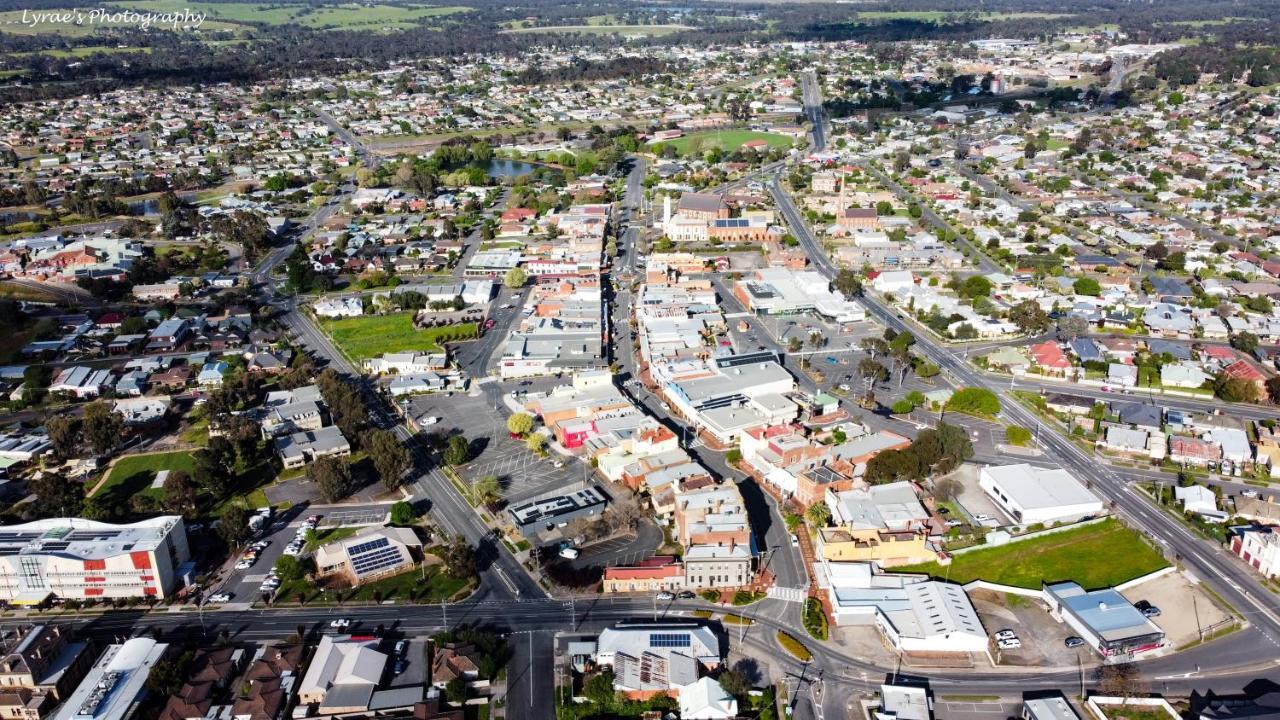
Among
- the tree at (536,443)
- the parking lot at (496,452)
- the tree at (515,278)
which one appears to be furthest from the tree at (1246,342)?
the tree at (515,278)

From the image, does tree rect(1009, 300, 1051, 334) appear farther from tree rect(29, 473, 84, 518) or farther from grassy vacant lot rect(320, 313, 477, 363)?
tree rect(29, 473, 84, 518)

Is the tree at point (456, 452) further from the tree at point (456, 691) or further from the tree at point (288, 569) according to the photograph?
the tree at point (456, 691)

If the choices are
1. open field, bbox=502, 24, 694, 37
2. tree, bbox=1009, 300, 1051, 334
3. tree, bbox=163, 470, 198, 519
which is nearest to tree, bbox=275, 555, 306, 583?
tree, bbox=163, 470, 198, 519

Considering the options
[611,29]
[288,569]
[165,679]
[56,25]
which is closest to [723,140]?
[288,569]

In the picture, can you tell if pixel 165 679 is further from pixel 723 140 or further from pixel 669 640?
pixel 723 140

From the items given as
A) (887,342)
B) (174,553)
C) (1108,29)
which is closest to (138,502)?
(174,553)
